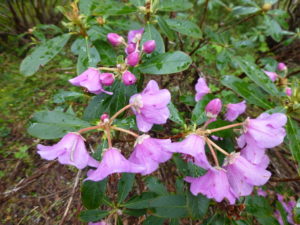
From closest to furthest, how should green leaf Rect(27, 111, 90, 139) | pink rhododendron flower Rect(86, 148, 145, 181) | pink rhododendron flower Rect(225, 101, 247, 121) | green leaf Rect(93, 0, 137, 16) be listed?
pink rhododendron flower Rect(86, 148, 145, 181) < green leaf Rect(27, 111, 90, 139) < green leaf Rect(93, 0, 137, 16) < pink rhododendron flower Rect(225, 101, 247, 121)

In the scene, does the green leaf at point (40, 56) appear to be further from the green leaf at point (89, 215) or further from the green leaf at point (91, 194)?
the green leaf at point (89, 215)

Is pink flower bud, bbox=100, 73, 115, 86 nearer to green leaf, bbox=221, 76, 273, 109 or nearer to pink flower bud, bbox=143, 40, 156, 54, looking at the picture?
pink flower bud, bbox=143, 40, 156, 54

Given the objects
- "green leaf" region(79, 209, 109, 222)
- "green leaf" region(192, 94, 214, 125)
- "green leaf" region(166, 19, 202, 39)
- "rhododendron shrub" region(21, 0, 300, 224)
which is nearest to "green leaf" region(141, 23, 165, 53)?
"rhododendron shrub" region(21, 0, 300, 224)

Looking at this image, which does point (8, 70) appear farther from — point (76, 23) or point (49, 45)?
point (76, 23)

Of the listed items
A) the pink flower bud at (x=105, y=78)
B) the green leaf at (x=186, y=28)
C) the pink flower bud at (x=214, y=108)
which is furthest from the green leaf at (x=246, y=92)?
the pink flower bud at (x=105, y=78)

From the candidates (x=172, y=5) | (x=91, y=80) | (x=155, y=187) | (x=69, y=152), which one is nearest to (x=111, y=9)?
(x=172, y=5)

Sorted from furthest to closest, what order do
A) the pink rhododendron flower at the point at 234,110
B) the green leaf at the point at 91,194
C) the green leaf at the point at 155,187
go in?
the green leaf at the point at 155,187 → the pink rhododendron flower at the point at 234,110 → the green leaf at the point at 91,194

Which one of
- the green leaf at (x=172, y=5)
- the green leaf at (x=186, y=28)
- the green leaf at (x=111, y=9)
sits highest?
the green leaf at (x=111, y=9)
